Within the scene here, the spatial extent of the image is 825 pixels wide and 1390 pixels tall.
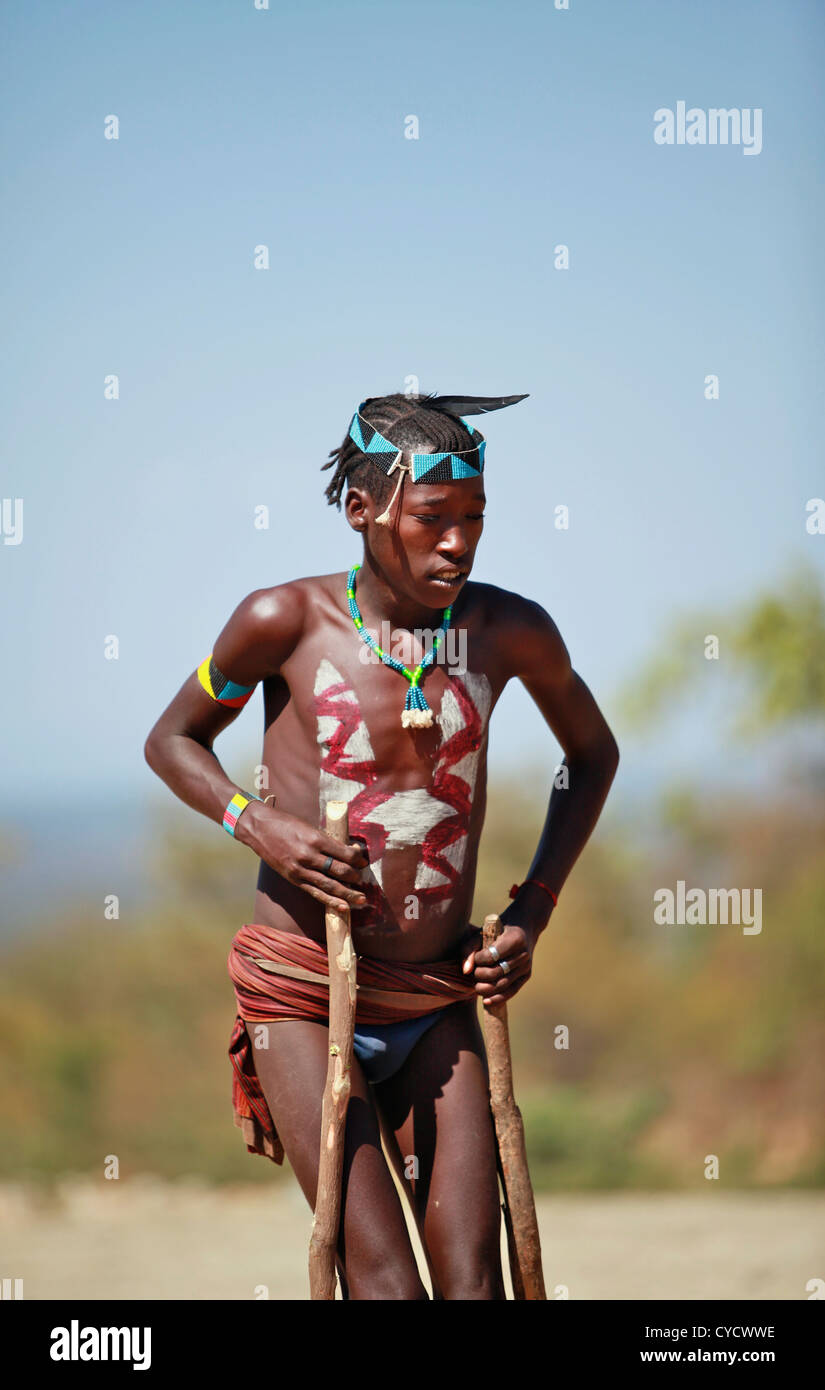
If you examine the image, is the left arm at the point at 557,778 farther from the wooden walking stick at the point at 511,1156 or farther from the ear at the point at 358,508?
the ear at the point at 358,508

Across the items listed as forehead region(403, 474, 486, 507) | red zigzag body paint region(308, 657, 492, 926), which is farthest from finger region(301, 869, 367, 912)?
A: forehead region(403, 474, 486, 507)

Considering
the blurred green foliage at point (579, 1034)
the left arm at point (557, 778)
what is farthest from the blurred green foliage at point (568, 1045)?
the left arm at point (557, 778)

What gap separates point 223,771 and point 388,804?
426 millimetres

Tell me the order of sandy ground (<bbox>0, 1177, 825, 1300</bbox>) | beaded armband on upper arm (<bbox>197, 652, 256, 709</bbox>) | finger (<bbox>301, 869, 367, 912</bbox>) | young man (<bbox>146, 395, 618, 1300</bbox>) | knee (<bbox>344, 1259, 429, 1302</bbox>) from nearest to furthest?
knee (<bbox>344, 1259, 429, 1302</bbox>), finger (<bbox>301, 869, 367, 912</bbox>), young man (<bbox>146, 395, 618, 1300</bbox>), beaded armband on upper arm (<bbox>197, 652, 256, 709</bbox>), sandy ground (<bbox>0, 1177, 825, 1300</bbox>)

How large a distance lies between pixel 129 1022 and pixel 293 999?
24.3 feet

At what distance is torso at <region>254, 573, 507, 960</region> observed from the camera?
3357 millimetres

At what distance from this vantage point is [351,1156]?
3154 mm

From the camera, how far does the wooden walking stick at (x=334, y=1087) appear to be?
10.2 ft

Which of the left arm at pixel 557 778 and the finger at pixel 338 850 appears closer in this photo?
the finger at pixel 338 850

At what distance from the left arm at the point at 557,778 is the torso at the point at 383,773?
152mm

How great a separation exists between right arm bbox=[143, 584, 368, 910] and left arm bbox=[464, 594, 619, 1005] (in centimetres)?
45

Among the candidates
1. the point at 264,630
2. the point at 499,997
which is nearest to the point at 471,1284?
the point at 499,997

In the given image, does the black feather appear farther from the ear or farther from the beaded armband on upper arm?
the beaded armband on upper arm
